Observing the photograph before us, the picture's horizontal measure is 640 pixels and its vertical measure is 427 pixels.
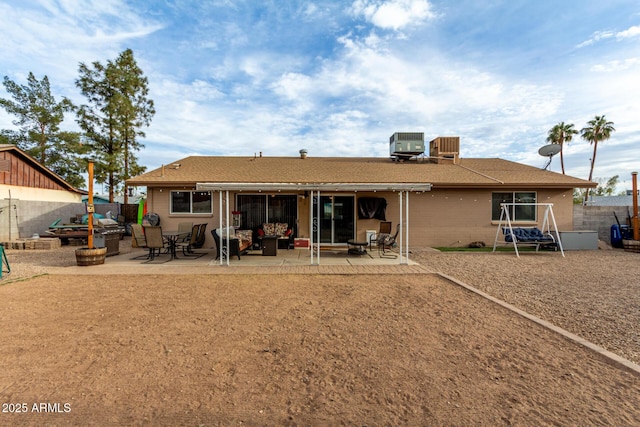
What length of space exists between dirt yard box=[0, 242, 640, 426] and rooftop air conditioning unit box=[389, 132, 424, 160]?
10.3 metres

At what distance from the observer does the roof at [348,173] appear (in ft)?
38.6

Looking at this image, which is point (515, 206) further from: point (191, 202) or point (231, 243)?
point (191, 202)

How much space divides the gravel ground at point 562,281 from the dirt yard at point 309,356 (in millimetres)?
59

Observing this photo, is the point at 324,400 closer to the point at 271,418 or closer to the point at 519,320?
the point at 271,418

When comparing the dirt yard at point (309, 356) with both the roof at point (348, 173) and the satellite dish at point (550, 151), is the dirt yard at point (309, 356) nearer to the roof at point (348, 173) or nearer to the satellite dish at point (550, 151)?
the roof at point (348, 173)

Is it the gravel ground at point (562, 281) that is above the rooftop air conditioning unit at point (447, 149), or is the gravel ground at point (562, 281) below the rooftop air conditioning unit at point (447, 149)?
below

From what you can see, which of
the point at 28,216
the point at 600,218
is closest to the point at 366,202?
the point at 600,218

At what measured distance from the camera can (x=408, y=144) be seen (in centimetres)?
1547

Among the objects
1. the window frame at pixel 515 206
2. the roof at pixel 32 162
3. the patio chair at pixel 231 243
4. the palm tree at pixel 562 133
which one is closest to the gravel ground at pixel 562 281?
the window frame at pixel 515 206

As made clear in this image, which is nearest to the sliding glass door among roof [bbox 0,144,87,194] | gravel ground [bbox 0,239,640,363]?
gravel ground [bbox 0,239,640,363]

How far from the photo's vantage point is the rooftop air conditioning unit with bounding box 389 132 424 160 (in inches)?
606

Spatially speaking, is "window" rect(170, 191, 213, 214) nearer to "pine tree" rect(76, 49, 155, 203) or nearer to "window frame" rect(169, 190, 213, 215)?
"window frame" rect(169, 190, 213, 215)

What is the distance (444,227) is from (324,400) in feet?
36.5

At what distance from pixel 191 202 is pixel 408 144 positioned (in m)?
10.8
